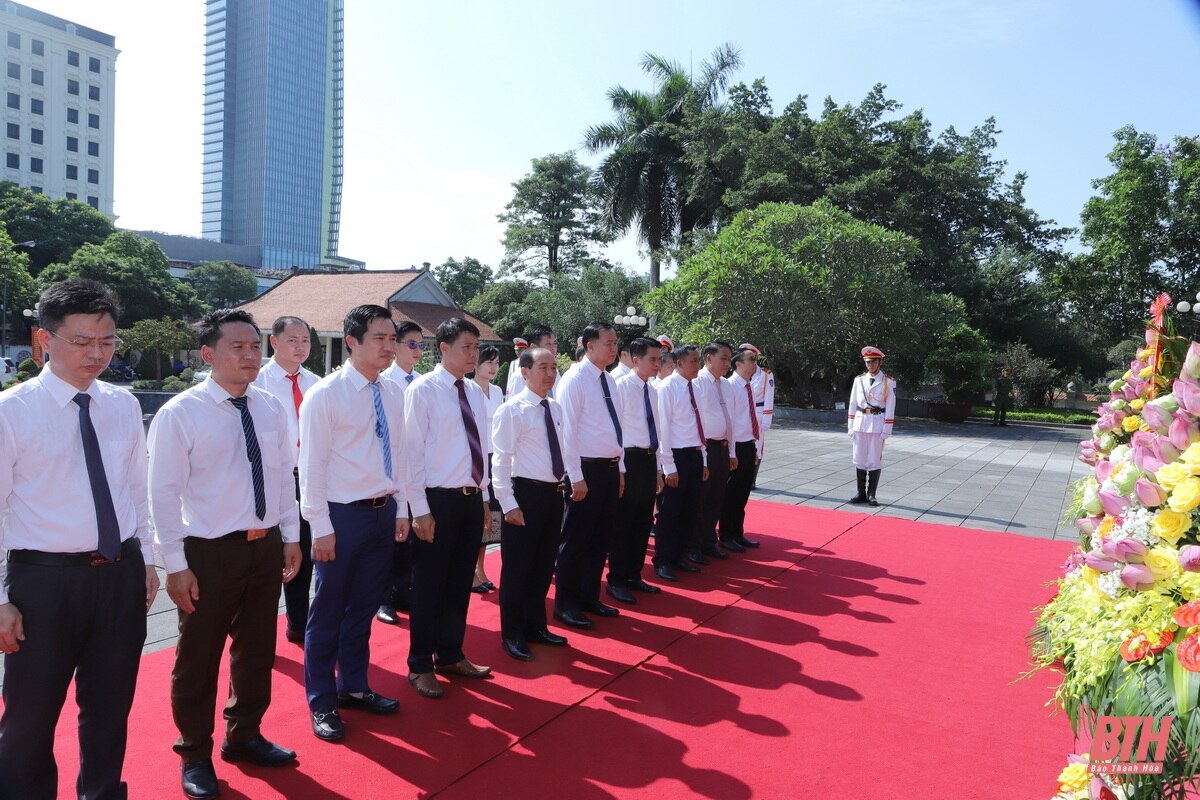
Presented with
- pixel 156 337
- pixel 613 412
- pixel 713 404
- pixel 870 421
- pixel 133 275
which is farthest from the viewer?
pixel 133 275

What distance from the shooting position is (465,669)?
3494 mm

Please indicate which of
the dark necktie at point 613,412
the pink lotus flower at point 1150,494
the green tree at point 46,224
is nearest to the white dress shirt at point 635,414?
the dark necktie at point 613,412

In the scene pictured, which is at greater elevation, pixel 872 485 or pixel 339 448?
pixel 339 448

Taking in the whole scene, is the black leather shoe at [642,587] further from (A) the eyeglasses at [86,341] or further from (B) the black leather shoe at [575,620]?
(A) the eyeglasses at [86,341]

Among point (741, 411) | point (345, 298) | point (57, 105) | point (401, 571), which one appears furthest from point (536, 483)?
point (57, 105)

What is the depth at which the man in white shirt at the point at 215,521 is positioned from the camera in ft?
8.12

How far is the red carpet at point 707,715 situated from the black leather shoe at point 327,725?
5cm

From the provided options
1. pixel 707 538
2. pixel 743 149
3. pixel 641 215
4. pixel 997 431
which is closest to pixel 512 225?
pixel 641 215

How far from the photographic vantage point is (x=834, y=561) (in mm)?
5867

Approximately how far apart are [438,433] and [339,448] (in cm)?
52

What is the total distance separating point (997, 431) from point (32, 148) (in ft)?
179

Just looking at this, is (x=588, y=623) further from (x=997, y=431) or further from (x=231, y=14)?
(x=231, y=14)

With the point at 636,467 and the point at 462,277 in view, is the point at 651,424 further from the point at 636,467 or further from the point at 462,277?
the point at 462,277

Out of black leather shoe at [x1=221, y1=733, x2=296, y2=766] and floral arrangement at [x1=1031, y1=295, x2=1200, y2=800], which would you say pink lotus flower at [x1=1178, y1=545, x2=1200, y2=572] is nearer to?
floral arrangement at [x1=1031, y1=295, x2=1200, y2=800]
